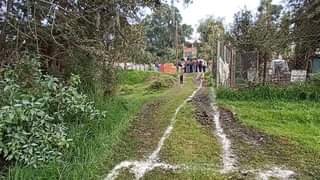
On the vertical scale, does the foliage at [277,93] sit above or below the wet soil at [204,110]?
above

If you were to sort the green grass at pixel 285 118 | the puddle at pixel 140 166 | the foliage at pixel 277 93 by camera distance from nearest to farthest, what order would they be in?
the puddle at pixel 140 166
the green grass at pixel 285 118
the foliage at pixel 277 93

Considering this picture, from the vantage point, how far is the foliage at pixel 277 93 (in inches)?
461

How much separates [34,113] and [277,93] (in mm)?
8230

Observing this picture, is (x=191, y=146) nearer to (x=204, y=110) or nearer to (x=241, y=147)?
(x=241, y=147)

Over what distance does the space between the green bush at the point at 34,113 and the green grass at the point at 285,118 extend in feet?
12.0

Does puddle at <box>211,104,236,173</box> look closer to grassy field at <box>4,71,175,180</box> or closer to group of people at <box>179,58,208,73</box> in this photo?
grassy field at <box>4,71,175,180</box>

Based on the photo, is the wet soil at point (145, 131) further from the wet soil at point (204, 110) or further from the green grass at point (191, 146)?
the wet soil at point (204, 110)

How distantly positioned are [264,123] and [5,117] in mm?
5746

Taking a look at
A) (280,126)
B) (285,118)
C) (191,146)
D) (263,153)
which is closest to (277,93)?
(285,118)

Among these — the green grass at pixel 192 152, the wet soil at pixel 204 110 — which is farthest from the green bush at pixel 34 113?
the wet soil at pixel 204 110

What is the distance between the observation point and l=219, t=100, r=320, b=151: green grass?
788 cm

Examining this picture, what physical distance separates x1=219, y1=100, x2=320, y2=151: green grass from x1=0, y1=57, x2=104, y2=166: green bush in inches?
144

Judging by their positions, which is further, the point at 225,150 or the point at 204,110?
the point at 204,110

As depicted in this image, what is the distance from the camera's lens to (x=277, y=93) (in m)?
11.9
